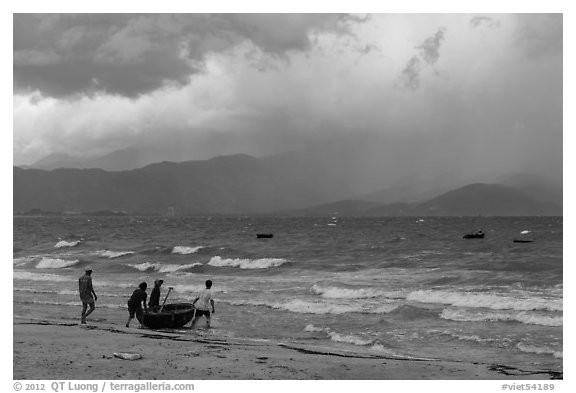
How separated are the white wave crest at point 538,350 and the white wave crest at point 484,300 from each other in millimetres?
6403

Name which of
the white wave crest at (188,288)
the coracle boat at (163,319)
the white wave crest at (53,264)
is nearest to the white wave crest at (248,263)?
the white wave crest at (53,264)

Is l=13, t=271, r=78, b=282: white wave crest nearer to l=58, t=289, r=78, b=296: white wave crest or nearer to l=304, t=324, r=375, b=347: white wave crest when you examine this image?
l=58, t=289, r=78, b=296: white wave crest

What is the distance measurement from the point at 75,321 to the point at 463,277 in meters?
23.9

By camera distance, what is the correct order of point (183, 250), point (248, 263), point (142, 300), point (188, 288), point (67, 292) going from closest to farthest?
1. point (142, 300)
2. point (67, 292)
3. point (188, 288)
4. point (248, 263)
5. point (183, 250)

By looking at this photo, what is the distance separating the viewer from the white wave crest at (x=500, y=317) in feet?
73.5

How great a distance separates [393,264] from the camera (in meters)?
47.2

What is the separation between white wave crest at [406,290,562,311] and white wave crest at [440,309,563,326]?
1617 millimetres

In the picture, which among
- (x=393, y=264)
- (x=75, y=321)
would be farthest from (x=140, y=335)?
(x=393, y=264)

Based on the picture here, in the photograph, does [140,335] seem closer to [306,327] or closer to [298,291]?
[306,327]

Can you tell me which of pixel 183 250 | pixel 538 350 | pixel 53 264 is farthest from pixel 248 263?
pixel 538 350

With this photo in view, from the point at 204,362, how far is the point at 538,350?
34.6ft

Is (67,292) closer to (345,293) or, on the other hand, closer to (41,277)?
(41,277)

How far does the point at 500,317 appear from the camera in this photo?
2356cm

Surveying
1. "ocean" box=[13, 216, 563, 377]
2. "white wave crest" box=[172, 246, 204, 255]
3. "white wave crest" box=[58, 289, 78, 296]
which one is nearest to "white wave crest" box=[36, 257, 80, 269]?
"ocean" box=[13, 216, 563, 377]
